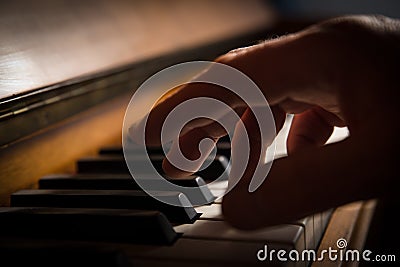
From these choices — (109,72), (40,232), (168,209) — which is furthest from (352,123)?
(109,72)

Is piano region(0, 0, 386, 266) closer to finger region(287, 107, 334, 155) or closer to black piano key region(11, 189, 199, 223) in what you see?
black piano key region(11, 189, 199, 223)

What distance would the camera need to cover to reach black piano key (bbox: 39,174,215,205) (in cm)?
80

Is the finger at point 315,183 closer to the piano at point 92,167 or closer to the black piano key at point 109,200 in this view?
the piano at point 92,167

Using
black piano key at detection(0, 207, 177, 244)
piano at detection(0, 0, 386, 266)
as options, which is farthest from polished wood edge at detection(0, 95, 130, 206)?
black piano key at detection(0, 207, 177, 244)

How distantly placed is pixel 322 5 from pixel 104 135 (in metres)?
2.02

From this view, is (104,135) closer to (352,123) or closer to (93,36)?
(93,36)

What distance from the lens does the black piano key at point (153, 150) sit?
997 mm

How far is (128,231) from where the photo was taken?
66 cm

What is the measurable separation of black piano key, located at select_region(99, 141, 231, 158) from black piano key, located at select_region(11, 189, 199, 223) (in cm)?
23

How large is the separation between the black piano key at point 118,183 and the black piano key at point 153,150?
152 mm

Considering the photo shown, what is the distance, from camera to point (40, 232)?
674 mm

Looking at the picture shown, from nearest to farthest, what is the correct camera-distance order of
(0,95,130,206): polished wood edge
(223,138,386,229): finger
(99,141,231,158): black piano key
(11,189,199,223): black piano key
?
(223,138,386,229): finger, (11,189,199,223): black piano key, (0,95,130,206): polished wood edge, (99,141,231,158): black piano key

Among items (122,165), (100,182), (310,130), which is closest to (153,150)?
(122,165)

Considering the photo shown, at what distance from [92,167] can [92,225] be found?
0.29 metres
